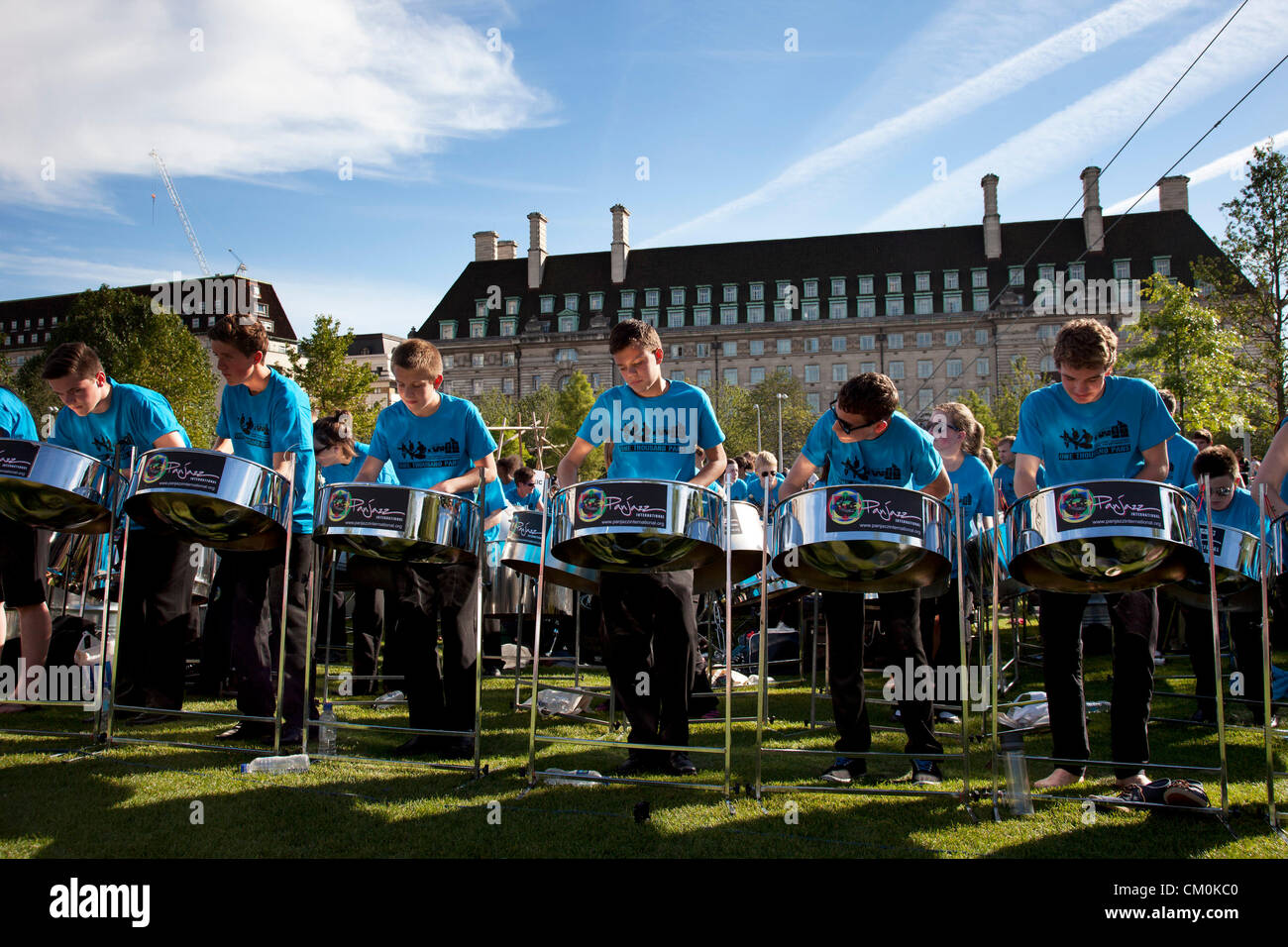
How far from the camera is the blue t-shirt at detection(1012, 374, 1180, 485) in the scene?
103 inches

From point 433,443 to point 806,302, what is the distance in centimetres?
4412

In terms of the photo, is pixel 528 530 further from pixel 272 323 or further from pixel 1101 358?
pixel 272 323

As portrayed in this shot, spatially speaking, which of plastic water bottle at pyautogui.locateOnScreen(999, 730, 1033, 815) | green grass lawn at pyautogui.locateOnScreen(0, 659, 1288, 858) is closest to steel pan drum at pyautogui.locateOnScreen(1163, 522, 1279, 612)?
green grass lawn at pyautogui.locateOnScreen(0, 659, 1288, 858)

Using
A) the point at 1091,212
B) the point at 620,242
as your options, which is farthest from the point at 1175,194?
the point at 620,242

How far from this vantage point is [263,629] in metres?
3.14

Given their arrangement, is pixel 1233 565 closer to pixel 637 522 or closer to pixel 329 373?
pixel 637 522

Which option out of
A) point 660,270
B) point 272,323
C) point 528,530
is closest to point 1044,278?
point 660,270

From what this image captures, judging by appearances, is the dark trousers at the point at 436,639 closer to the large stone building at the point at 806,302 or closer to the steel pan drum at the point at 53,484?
the steel pan drum at the point at 53,484

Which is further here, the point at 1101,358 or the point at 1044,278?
the point at 1044,278

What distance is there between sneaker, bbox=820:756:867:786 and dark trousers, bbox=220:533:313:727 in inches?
65.0

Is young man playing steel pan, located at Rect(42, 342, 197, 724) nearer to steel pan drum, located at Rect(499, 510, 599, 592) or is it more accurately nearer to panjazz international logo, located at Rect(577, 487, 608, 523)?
steel pan drum, located at Rect(499, 510, 599, 592)

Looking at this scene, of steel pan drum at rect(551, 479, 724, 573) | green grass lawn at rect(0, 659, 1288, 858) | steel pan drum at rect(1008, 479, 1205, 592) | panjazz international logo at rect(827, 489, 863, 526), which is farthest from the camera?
steel pan drum at rect(551, 479, 724, 573)
